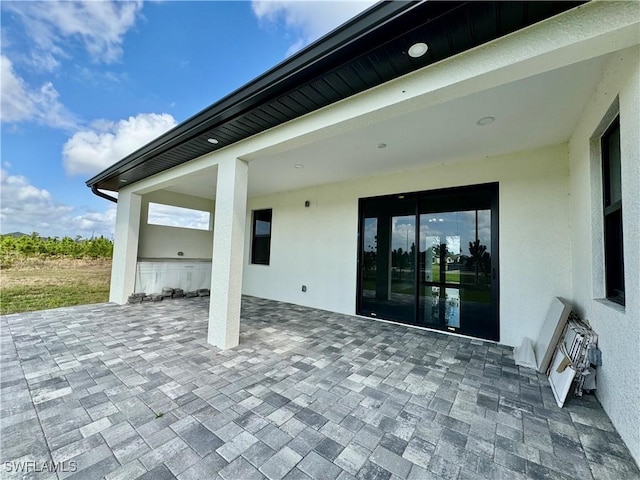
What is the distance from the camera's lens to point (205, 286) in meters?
7.11

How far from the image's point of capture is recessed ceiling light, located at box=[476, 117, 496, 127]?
9.04 feet

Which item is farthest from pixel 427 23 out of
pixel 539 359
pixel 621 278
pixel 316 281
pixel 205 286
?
pixel 205 286

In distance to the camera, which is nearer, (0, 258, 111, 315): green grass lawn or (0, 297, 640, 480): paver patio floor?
(0, 297, 640, 480): paver patio floor

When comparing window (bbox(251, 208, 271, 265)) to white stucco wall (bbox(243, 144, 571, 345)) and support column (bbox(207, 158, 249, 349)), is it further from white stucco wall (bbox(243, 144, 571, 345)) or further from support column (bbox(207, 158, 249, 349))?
support column (bbox(207, 158, 249, 349))

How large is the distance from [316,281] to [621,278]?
178 inches

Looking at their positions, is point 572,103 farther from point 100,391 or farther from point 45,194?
point 45,194

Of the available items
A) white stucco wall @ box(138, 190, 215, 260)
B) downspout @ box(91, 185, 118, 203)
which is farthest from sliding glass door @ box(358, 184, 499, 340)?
downspout @ box(91, 185, 118, 203)

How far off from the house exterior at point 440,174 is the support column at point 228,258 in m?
0.03

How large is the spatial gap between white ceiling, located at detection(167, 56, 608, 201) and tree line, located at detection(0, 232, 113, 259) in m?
6.33

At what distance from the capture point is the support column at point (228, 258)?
10.5 ft

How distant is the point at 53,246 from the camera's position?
683 centimetres

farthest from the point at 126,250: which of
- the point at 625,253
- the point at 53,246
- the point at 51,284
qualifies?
the point at 625,253

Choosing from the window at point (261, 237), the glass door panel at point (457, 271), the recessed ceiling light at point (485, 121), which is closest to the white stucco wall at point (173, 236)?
the window at point (261, 237)

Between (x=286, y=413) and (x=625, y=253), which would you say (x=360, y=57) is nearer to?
(x=625, y=253)
